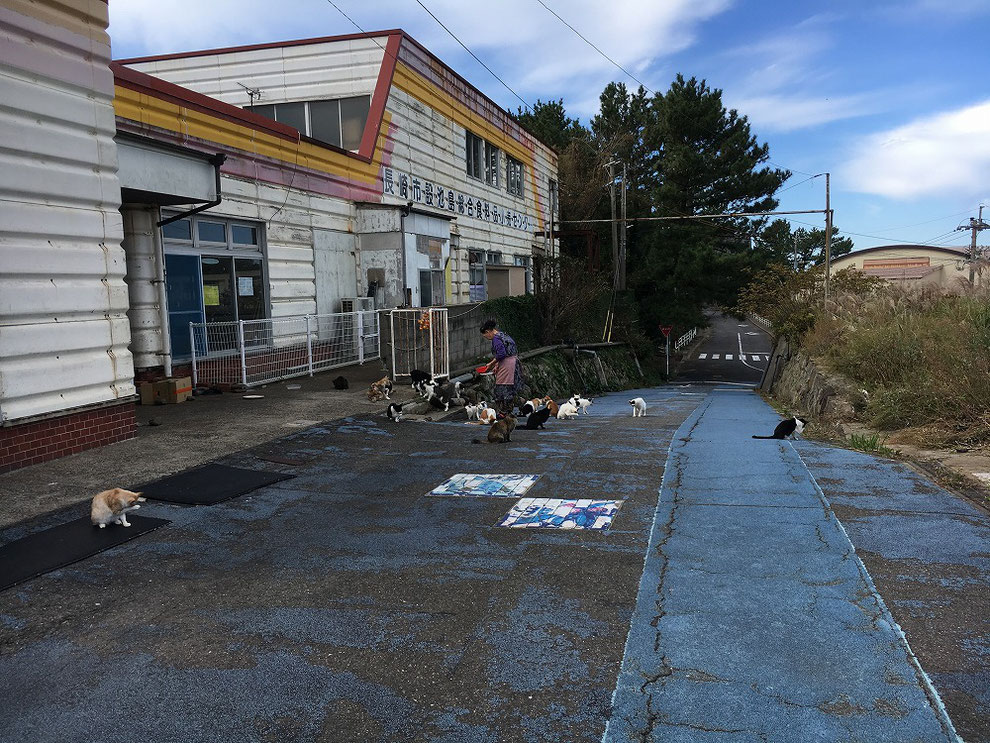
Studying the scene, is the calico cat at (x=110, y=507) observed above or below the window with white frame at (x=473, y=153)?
below

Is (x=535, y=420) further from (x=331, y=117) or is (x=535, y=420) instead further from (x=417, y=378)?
(x=331, y=117)

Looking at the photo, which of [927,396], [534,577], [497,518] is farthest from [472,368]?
[534,577]

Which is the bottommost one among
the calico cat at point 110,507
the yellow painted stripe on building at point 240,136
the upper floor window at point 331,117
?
the calico cat at point 110,507

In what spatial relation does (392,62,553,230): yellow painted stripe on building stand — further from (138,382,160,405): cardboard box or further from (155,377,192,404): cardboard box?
(138,382,160,405): cardboard box

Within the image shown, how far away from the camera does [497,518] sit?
5.62m

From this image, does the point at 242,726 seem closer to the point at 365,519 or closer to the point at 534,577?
the point at 534,577

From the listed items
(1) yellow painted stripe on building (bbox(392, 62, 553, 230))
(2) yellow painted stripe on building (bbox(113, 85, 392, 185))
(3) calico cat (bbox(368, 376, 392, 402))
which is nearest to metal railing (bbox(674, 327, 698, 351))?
(1) yellow painted stripe on building (bbox(392, 62, 553, 230))

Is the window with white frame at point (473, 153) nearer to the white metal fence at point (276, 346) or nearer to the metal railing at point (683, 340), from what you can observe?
the white metal fence at point (276, 346)

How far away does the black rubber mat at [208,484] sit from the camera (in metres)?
6.14

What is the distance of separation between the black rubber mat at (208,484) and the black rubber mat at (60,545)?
1.65 ft

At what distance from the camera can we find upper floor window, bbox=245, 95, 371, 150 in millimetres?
17969

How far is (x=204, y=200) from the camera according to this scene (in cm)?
1079

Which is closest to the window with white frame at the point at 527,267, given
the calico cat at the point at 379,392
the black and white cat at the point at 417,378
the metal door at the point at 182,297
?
the black and white cat at the point at 417,378

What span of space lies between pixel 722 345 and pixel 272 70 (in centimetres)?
5261
